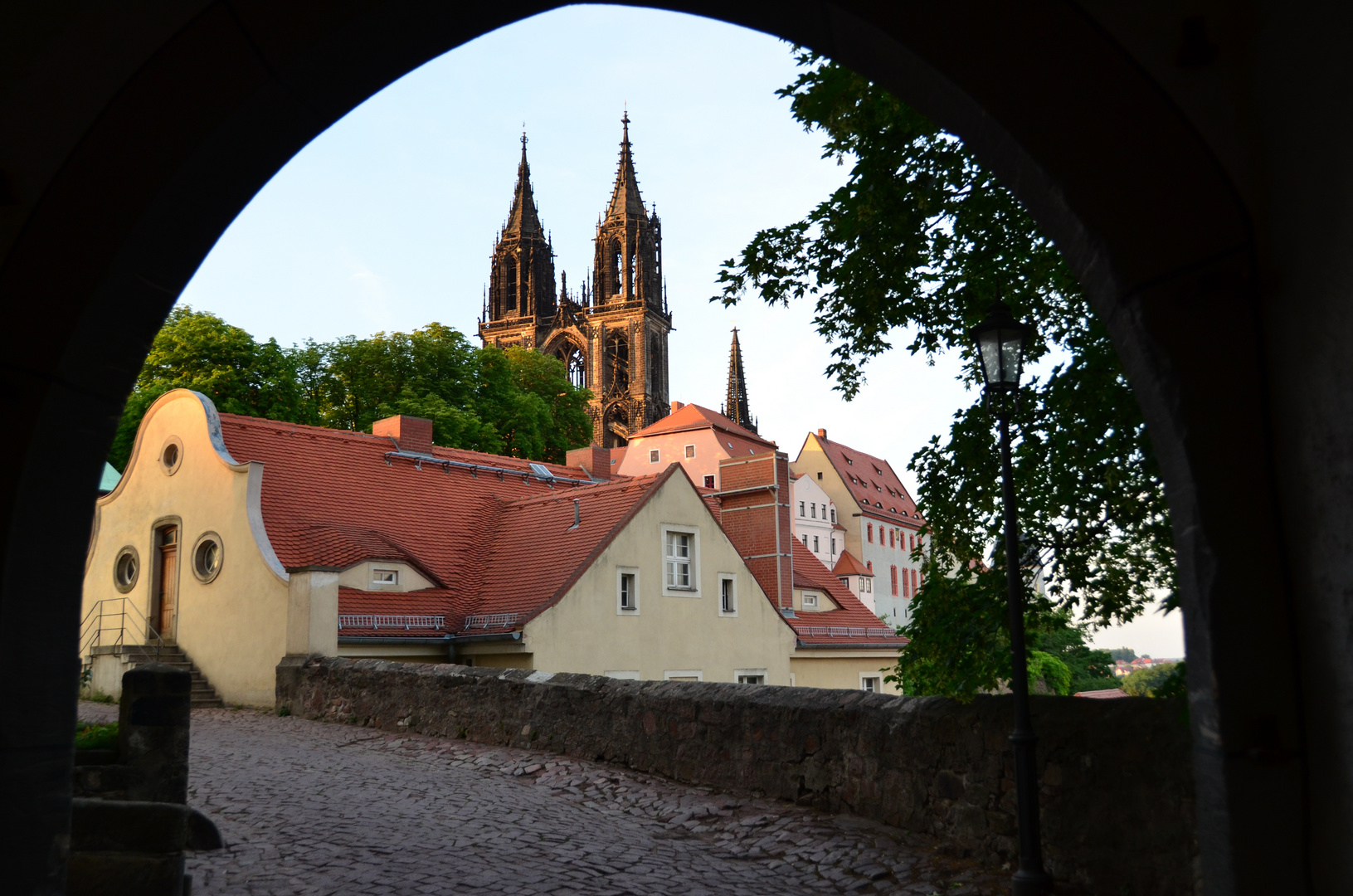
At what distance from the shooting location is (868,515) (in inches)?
2840

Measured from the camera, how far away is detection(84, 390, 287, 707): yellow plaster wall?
18422 mm

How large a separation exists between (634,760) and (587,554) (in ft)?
38.9

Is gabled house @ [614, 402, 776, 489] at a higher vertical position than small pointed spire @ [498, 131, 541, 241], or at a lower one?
lower

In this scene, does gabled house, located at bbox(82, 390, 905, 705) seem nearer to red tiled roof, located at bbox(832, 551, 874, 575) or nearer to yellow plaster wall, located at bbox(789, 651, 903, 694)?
yellow plaster wall, located at bbox(789, 651, 903, 694)

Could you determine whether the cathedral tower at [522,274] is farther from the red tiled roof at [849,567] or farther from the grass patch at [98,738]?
the grass patch at [98,738]

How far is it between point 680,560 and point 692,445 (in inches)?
1626

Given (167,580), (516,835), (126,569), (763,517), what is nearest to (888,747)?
(516,835)

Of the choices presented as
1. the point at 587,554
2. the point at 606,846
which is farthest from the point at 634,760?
the point at 587,554

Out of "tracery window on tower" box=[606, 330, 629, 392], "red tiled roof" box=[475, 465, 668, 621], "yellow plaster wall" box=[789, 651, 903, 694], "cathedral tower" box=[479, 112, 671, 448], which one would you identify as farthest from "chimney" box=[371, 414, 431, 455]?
"tracery window on tower" box=[606, 330, 629, 392]

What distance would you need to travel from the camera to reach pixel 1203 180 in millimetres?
2504

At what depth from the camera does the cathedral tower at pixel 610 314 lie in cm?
9693

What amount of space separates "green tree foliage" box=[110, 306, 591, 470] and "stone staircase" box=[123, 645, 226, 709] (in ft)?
47.0

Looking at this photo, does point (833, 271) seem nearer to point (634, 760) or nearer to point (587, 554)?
point (634, 760)

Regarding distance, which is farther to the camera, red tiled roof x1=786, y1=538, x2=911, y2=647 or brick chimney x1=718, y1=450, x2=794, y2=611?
brick chimney x1=718, y1=450, x2=794, y2=611
